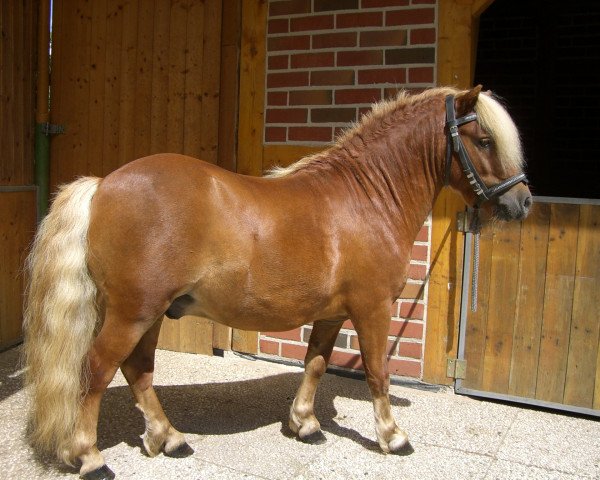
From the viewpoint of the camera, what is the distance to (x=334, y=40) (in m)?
3.97

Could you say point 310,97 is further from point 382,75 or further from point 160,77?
point 160,77

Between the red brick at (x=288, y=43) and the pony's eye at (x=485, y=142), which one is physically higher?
the red brick at (x=288, y=43)

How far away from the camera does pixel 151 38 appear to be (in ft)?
14.5

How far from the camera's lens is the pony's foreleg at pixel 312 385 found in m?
3.12

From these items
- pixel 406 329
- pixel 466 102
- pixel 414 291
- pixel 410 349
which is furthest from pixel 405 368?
pixel 466 102

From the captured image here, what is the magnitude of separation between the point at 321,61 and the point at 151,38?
4.55ft

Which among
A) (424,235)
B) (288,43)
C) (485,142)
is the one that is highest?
(288,43)

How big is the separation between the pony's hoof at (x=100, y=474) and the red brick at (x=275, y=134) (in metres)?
2.47

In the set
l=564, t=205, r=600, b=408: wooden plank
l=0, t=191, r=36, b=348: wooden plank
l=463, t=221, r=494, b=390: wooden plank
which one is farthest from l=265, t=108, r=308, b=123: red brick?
l=0, t=191, r=36, b=348: wooden plank

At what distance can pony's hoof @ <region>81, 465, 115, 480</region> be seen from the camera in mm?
2582

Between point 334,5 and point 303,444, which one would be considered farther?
point 334,5

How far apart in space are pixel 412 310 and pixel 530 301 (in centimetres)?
75

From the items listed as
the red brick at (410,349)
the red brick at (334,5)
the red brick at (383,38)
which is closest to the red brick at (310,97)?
the red brick at (383,38)

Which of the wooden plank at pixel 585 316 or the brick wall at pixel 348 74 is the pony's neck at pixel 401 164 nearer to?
the brick wall at pixel 348 74
